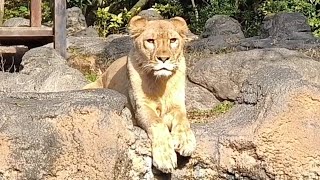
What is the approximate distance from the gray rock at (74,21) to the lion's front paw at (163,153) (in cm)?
893

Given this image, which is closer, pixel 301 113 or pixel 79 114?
pixel 79 114

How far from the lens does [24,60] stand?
30.4ft

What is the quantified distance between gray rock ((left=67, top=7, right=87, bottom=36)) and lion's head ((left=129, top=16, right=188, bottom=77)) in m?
8.49

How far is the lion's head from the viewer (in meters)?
5.02

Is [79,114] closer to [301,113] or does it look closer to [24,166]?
[24,166]

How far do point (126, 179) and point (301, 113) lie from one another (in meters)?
1.37

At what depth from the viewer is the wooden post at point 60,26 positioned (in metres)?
9.62

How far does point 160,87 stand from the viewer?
539 cm

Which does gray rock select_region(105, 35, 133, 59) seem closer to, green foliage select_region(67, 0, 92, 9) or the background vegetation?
the background vegetation

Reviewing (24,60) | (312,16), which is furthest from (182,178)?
(312,16)

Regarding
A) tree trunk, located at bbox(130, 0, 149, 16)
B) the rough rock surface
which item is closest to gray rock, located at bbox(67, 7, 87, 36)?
tree trunk, located at bbox(130, 0, 149, 16)

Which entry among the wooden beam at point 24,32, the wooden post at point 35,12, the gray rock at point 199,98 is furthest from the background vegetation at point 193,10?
the gray rock at point 199,98

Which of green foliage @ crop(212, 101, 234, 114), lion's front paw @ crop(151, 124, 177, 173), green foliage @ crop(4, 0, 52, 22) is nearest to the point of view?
lion's front paw @ crop(151, 124, 177, 173)

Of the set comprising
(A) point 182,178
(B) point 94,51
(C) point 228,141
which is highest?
(C) point 228,141
